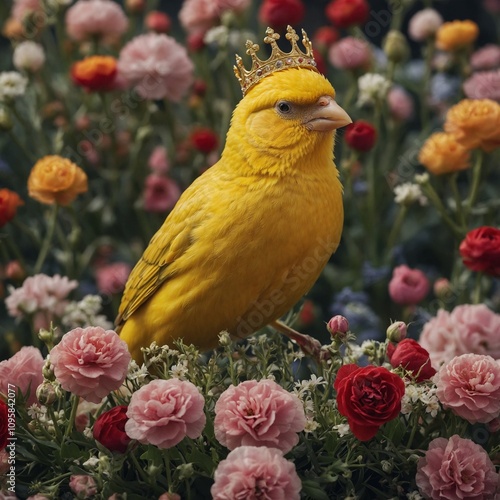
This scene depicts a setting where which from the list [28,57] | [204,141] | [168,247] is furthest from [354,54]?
[168,247]

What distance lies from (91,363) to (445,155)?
38.7 inches

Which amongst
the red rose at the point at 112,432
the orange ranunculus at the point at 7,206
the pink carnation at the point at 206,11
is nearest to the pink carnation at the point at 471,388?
the red rose at the point at 112,432

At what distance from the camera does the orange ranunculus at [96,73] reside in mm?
2027

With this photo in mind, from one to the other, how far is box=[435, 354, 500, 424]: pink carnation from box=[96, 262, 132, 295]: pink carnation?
0.93 metres

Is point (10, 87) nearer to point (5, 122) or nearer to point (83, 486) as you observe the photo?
point (5, 122)

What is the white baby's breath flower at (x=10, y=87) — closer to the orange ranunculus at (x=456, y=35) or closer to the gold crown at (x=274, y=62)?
the gold crown at (x=274, y=62)

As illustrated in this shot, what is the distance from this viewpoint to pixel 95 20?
2.23 meters

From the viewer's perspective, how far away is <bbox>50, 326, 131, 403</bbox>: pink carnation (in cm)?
126

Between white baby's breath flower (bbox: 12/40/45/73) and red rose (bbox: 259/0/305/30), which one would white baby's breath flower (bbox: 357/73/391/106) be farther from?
white baby's breath flower (bbox: 12/40/45/73)

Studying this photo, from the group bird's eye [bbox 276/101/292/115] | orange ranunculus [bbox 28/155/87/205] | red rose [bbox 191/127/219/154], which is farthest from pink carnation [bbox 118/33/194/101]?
bird's eye [bbox 276/101/292/115]

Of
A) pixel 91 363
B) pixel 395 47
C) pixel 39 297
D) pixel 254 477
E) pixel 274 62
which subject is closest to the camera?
pixel 254 477

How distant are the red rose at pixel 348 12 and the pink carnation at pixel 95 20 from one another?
1.80 feet

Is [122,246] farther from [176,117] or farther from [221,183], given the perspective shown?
[221,183]

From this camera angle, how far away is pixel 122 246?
7.61 ft
